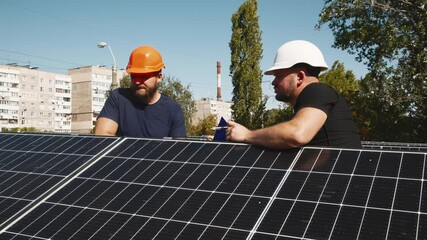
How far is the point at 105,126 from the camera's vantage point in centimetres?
531

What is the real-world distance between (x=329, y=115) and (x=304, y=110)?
0.30 meters

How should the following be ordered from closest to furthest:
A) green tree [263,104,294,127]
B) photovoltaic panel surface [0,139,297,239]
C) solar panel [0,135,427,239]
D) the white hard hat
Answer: solar panel [0,135,427,239], photovoltaic panel surface [0,139,297,239], the white hard hat, green tree [263,104,294,127]

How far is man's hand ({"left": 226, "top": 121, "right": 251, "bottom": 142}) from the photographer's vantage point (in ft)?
11.7

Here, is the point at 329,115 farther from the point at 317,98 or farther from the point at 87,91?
the point at 87,91

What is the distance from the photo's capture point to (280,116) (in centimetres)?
2853

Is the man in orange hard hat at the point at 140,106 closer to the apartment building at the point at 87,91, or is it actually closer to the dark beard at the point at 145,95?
the dark beard at the point at 145,95

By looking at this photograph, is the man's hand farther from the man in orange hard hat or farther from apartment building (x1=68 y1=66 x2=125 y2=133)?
apartment building (x1=68 y1=66 x2=125 y2=133)

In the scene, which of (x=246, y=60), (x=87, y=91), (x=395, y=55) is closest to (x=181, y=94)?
(x=246, y=60)

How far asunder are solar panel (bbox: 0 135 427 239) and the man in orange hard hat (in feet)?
6.04

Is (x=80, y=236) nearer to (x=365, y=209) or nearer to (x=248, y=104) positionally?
(x=365, y=209)

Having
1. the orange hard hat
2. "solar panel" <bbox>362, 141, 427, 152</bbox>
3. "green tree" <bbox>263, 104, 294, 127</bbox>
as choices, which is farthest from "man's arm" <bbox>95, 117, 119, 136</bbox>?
"green tree" <bbox>263, 104, 294, 127</bbox>

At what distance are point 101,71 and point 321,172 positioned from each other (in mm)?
105359

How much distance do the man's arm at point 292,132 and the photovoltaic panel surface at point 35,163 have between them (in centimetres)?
144

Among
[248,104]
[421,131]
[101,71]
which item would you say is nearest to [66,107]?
[101,71]
